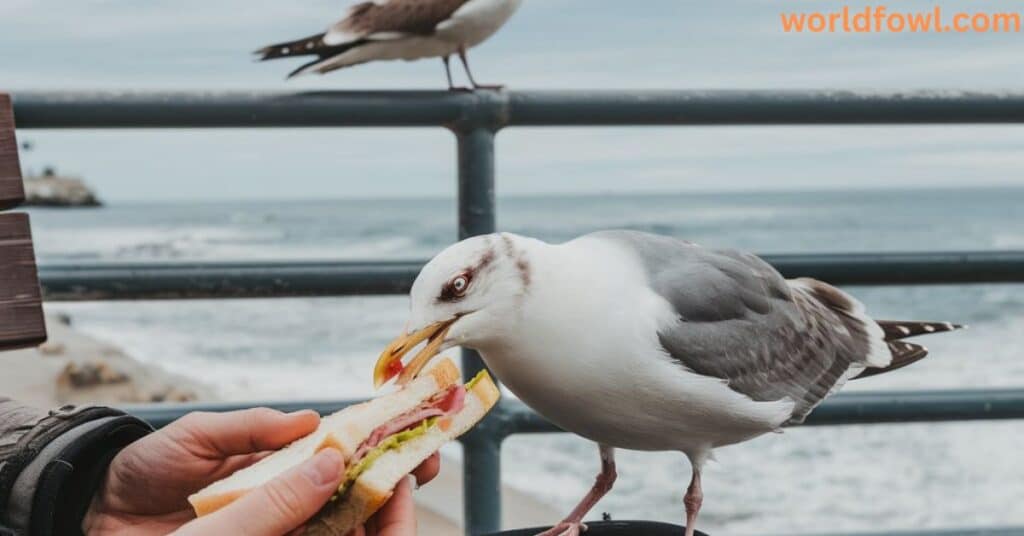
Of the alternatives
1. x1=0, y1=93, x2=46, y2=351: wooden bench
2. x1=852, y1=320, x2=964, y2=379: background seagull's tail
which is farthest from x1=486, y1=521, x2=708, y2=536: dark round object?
x1=0, y1=93, x2=46, y2=351: wooden bench

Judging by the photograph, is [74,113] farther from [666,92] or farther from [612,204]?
[612,204]

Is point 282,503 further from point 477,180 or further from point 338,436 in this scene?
point 477,180

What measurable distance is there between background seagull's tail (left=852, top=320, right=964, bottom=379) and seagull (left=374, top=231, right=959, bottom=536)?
0.86 feet

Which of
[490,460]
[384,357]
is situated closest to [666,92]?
[490,460]

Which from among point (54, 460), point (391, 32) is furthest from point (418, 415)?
point (391, 32)

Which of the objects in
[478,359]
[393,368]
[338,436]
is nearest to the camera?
[338,436]

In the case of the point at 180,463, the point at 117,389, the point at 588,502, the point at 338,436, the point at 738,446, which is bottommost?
the point at 738,446

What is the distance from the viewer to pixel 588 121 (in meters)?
2.10

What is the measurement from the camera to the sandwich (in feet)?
4.03

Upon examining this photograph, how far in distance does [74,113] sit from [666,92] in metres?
1.01

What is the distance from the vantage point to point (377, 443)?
52.4 inches

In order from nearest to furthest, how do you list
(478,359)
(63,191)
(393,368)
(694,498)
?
(393,368), (694,498), (478,359), (63,191)

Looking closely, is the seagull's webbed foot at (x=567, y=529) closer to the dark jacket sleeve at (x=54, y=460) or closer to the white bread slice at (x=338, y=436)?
the white bread slice at (x=338, y=436)

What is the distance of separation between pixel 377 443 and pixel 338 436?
0.06 meters
